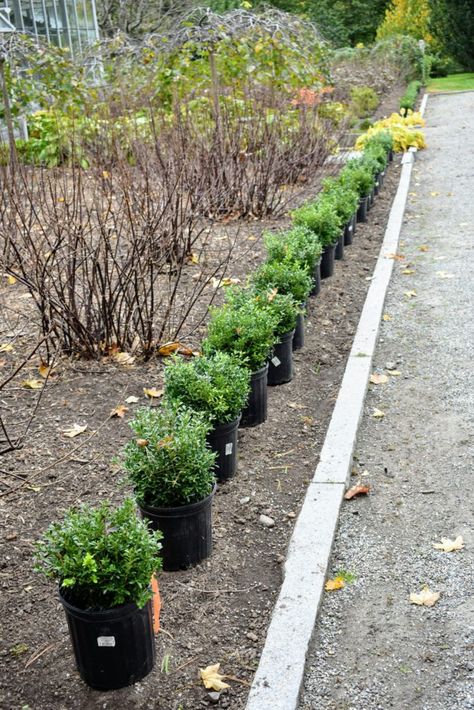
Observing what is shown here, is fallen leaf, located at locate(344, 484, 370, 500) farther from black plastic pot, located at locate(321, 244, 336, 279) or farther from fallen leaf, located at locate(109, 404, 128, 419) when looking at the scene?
black plastic pot, located at locate(321, 244, 336, 279)

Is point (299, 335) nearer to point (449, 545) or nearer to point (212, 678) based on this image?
point (449, 545)

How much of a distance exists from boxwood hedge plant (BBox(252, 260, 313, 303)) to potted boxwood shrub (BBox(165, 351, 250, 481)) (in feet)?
4.95

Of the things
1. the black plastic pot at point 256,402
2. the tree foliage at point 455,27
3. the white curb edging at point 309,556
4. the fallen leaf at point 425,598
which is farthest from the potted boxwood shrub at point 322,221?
the tree foliage at point 455,27

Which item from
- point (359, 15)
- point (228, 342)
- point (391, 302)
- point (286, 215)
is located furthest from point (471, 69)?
point (228, 342)

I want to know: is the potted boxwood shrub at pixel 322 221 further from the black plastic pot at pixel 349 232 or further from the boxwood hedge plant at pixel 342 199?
the black plastic pot at pixel 349 232

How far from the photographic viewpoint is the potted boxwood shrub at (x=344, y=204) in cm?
792

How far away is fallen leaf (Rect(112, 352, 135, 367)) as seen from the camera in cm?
525

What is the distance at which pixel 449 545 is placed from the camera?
11.4ft

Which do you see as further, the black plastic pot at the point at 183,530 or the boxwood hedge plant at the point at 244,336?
the boxwood hedge plant at the point at 244,336

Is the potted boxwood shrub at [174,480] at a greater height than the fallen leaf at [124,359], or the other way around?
the potted boxwood shrub at [174,480]

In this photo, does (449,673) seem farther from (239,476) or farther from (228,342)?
(228,342)

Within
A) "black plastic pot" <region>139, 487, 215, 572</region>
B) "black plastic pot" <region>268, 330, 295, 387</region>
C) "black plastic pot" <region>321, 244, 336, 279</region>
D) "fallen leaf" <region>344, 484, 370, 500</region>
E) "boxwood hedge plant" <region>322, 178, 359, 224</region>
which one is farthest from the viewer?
"boxwood hedge plant" <region>322, 178, 359, 224</region>

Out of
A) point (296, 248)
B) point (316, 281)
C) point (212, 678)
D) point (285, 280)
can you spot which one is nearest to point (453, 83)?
point (316, 281)

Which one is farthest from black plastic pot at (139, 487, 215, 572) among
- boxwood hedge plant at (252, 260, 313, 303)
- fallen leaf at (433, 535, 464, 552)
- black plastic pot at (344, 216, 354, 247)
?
black plastic pot at (344, 216, 354, 247)
